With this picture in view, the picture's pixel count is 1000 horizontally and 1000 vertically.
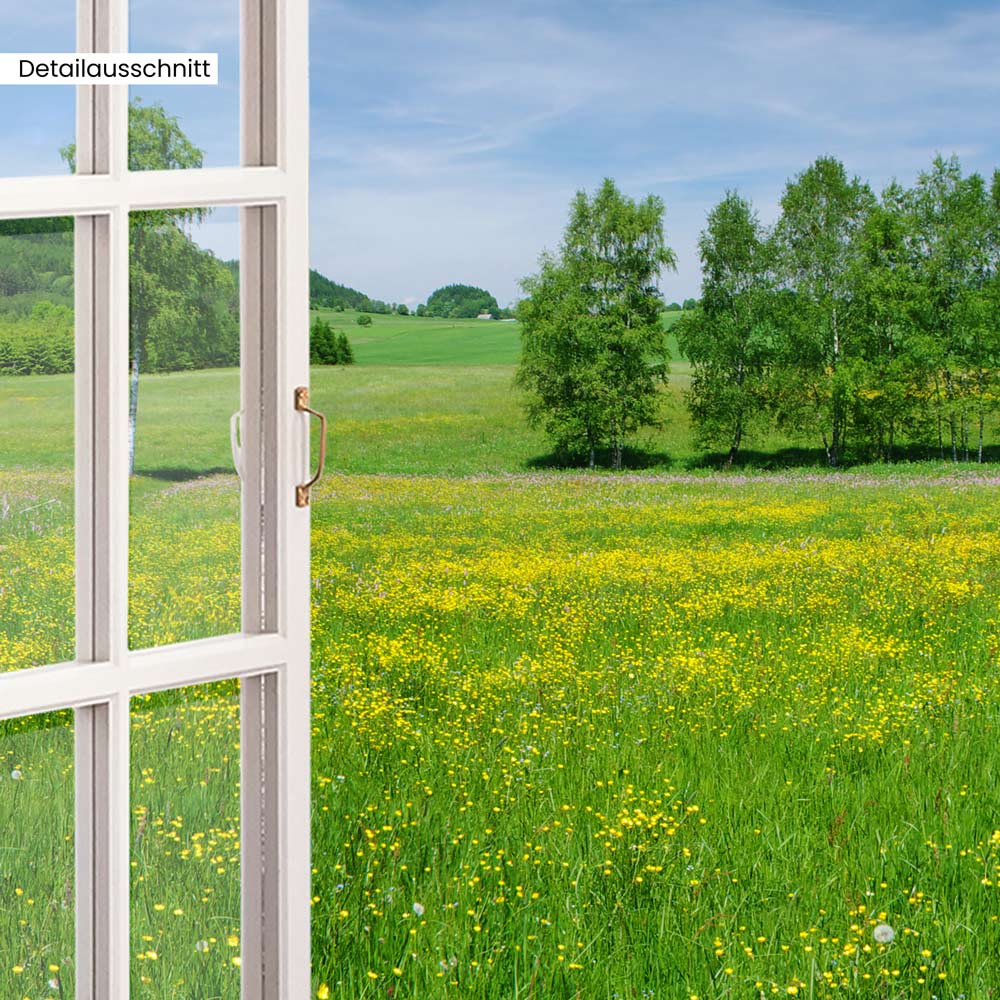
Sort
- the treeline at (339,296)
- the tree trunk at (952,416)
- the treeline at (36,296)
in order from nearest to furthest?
the treeline at (36,296) < the tree trunk at (952,416) < the treeline at (339,296)

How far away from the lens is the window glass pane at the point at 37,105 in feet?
3.01

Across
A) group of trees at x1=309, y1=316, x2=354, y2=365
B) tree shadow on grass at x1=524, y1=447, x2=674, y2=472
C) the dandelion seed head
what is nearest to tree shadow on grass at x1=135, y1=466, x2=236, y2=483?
the dandelion seed head

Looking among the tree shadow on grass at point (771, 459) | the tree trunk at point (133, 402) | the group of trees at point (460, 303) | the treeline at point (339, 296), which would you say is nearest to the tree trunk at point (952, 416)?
the tree shadow on grass at point (771, 459)

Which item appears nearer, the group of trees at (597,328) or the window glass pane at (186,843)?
the window glass pane at (186,843)

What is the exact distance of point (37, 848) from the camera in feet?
3.20

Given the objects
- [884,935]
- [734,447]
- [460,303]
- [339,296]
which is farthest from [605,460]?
[884,935]

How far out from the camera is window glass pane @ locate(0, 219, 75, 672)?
93 cm

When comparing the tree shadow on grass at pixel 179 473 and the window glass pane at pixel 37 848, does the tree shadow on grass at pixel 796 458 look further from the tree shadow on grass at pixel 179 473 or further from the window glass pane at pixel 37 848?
the window glass pane at pixel 37 848

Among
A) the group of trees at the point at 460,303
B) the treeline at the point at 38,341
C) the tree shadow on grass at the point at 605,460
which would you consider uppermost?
the group of trees at the point at 460,303

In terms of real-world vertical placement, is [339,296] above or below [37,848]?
above

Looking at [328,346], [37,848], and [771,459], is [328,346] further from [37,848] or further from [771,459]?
[37,848]

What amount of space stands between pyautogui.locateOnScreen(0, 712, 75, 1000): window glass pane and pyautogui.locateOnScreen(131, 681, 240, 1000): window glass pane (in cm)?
6

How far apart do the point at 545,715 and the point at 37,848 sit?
2283 mm

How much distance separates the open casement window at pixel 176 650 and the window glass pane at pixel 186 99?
1 centimetres
